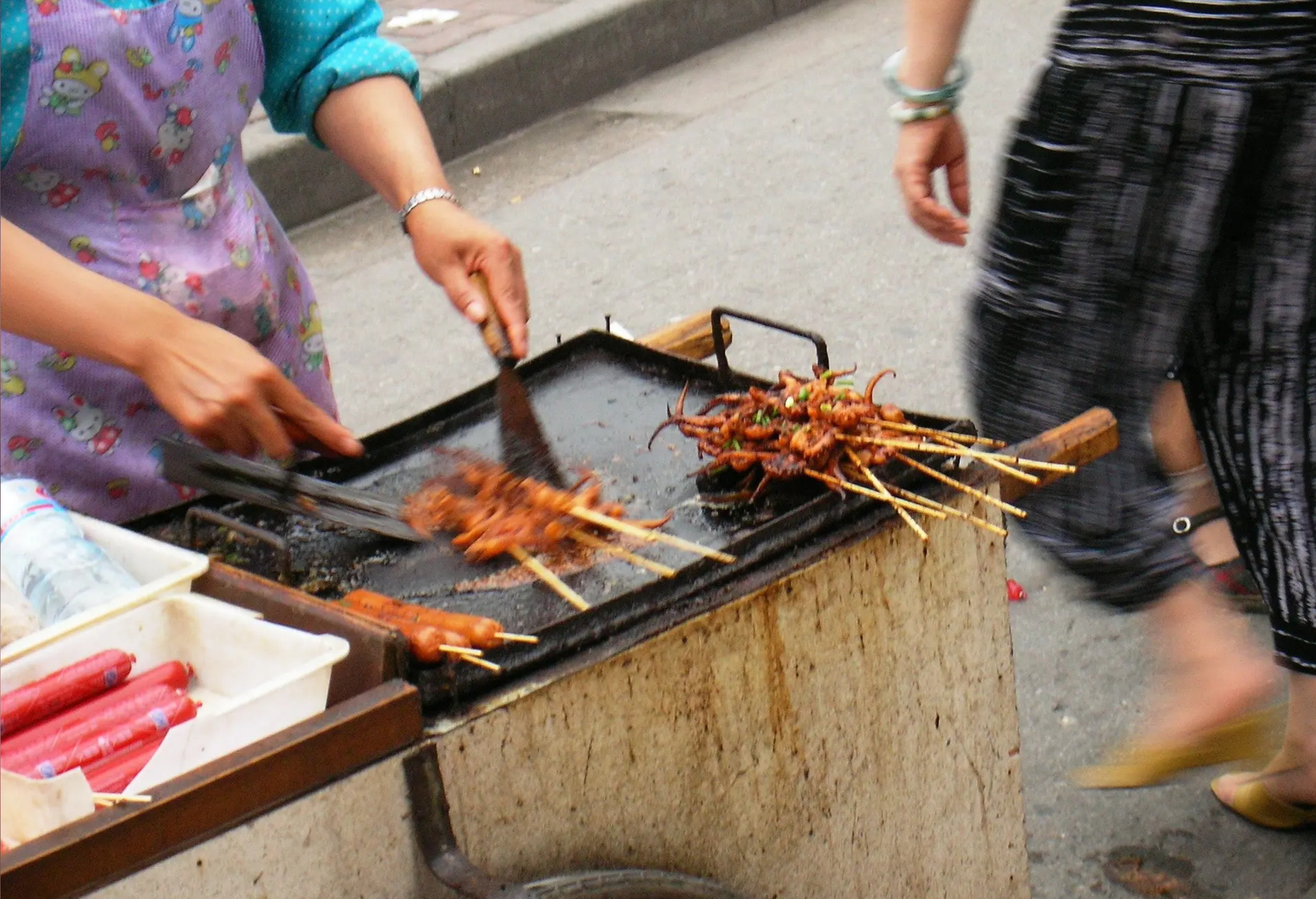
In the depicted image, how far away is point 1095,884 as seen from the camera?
10.3ft

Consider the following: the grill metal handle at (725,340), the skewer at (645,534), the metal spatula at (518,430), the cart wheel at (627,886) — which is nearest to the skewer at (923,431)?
the grill metal handle at (725,340)

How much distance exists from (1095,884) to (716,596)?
1472 mm

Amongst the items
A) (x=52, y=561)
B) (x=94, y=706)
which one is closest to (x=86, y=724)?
(x=94, y=706)

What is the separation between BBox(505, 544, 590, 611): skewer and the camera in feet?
6.89

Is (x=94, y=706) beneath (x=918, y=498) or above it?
above

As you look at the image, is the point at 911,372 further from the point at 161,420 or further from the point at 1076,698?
the point at 161,420

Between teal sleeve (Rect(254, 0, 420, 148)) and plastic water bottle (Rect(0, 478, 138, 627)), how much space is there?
→ 2.82 ft

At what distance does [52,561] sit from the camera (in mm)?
2115

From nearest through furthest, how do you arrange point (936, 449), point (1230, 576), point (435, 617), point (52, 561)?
point (435, 617), point (52, 561), point (936, 449), point (1230, 576)

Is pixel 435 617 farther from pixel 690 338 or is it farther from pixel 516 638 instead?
pixel 690 338

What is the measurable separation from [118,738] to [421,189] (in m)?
1.15

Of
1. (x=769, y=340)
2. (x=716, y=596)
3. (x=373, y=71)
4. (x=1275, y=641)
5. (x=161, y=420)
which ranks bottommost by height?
(x=769, y=340)

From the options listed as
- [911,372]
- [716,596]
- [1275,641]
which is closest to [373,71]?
[716,596]

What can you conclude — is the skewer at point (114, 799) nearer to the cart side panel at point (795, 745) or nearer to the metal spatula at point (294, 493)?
the cart side panel at point (795, 745)
